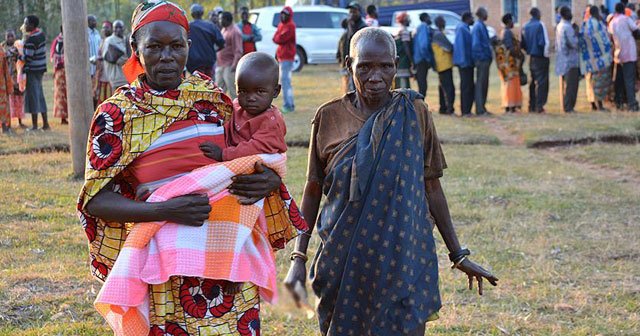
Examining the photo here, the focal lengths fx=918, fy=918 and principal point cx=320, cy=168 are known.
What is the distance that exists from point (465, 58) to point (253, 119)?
1281cm

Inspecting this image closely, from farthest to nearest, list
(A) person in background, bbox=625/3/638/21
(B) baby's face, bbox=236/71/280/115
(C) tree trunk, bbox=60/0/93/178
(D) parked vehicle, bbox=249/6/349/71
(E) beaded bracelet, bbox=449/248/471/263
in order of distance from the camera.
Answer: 1. (D) parked vehicle, bbox=249/6/349/71
2. (A) person in background, bbox=625/3/638/21
3. (C) tree trunk, bbox=60/0/93/178
4. (E) beaded bracelet, bbox=449/248/471/263
5. (B) baby's face, bbox=236/71/280/115

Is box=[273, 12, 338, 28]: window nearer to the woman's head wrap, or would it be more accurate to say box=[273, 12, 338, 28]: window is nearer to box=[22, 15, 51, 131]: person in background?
the woman's head wrap

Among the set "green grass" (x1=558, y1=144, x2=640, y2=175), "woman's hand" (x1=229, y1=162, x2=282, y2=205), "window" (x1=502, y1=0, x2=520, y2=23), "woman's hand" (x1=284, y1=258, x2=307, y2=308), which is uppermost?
"window" (x1=502, y1=0, x2=520, y2=23)

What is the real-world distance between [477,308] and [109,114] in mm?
3227

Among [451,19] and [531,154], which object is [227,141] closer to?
[531,154]

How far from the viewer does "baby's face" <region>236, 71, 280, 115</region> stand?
304 centimetres

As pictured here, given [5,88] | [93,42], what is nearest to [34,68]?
[5,88]

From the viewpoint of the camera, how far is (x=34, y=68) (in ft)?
44.6

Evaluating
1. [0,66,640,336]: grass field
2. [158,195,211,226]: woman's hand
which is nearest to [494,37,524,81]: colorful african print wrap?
[0,66,640,336]: grass field

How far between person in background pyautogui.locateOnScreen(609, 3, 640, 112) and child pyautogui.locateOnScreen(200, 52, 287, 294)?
1324 centimetres

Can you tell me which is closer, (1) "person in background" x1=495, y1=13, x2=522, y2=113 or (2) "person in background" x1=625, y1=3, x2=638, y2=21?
(1) "person in background" x1=495, y1=13, x2=522, y2=113

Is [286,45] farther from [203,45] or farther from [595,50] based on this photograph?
[595,50]

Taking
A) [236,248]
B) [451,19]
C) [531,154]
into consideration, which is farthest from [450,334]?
[451,19]

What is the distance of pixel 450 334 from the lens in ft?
16.5
